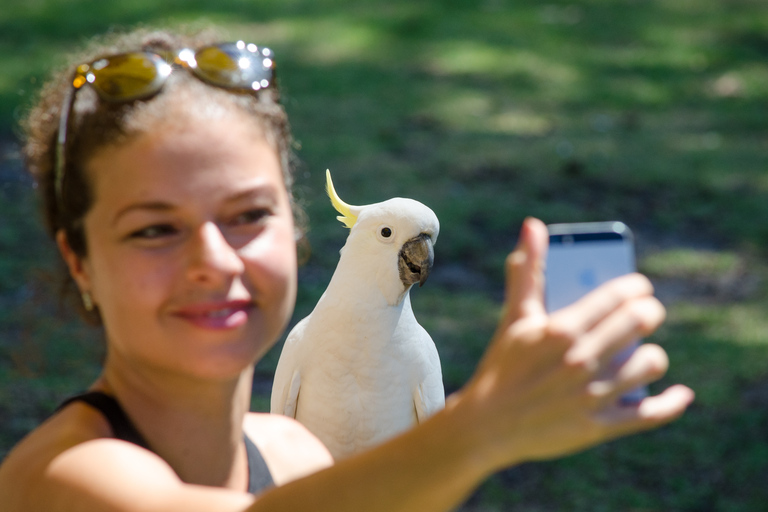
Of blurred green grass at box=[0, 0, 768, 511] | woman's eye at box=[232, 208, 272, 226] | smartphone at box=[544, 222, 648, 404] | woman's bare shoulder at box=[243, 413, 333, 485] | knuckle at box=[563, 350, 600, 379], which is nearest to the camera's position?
knuckle at box=[563, 350, 600, 379]

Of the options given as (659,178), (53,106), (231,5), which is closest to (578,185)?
(659,178)

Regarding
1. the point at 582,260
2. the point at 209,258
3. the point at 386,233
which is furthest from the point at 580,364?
the point at 386,233

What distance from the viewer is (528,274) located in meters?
0.70

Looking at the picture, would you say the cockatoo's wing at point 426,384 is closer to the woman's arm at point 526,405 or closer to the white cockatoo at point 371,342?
the white cockatoo at point 371,342

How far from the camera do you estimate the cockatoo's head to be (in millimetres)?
1135

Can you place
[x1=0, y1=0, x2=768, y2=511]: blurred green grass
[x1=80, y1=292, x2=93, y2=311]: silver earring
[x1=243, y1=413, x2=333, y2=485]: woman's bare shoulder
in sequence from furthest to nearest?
[x1=0, y1=0, x2=768, y2=511]: blurred green grass < [x1=243, y1=413, x2=333, y2=485]: woman's bare shoulder < [x1=80, y1=292, x2=93, y2=311]: silver earring

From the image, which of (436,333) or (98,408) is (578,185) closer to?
(436,333)

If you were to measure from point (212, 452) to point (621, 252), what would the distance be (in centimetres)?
55

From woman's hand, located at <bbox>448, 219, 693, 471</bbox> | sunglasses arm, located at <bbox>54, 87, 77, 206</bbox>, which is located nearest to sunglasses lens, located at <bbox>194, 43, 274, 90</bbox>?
sunglasses arm, located at <bbox>54, 87, 77, 206</bbox>

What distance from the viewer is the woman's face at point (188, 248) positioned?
898 millimetres

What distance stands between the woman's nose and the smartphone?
34 centimetres

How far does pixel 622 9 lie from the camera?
8.92 meters

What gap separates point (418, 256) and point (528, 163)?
4672 mm

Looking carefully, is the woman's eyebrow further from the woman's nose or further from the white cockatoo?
the white cockatoo
